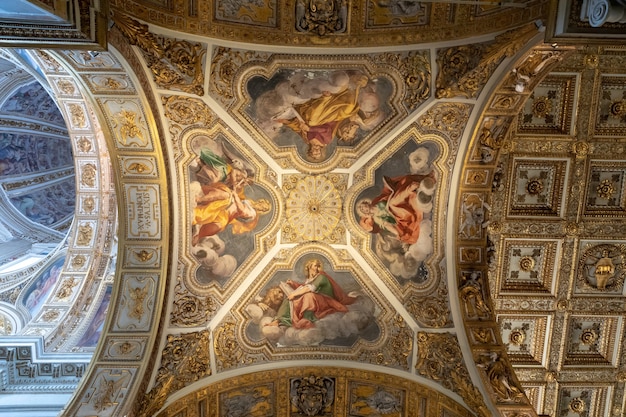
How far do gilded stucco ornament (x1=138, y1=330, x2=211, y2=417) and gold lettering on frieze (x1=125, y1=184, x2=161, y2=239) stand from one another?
257cm

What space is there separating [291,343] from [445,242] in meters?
4.76

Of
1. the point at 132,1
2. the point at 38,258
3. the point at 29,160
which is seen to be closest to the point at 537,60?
the point at 132,1

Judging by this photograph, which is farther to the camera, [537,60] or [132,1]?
[537,60]

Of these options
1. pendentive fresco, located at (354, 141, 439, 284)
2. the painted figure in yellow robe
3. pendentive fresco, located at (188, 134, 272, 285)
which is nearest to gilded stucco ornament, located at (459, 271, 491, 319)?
pendentive fresco, located at (354, 141, 439, 284)

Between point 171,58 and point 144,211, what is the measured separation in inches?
145

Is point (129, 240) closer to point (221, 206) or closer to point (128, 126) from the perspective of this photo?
point (221, 206)

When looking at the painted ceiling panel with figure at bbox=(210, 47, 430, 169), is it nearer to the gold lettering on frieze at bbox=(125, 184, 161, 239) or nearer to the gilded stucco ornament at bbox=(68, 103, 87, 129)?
the gold lettering on frieze at bbox=(125, 184, 161, 239)

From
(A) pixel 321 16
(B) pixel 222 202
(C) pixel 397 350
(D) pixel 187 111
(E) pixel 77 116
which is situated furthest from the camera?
(E) pixel 77 116

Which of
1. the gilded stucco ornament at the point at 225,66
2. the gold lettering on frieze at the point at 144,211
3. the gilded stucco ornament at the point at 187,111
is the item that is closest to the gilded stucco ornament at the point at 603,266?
the gilded stucco ornament at the point at 225,66

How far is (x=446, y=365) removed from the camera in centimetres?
1066

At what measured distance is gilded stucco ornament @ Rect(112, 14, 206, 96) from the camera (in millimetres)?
8188

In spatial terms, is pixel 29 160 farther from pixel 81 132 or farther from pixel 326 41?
pixel 326 41

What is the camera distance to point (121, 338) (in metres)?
10.3

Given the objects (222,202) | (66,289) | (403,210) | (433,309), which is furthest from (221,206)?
(66,289)
